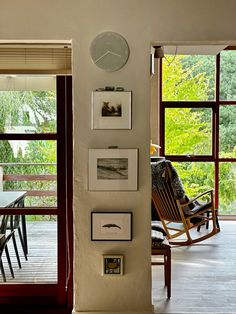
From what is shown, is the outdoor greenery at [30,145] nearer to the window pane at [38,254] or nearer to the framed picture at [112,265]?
the window pane at [38,254]

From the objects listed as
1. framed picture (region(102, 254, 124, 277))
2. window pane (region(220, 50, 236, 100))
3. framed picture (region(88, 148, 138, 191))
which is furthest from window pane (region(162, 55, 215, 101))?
framed picture (region(102, 254, 124, 277))

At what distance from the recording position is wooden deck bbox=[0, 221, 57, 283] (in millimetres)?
3664

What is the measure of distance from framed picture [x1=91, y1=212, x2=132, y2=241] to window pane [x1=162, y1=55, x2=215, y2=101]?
160 inches

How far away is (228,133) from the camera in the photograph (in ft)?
23.7

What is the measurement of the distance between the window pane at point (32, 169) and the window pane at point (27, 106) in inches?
4.9

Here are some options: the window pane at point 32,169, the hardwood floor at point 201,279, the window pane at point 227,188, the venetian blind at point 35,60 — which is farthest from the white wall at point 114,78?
the window pane at point 227,188

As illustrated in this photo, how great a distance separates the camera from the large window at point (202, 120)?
Result: 7.08 meters

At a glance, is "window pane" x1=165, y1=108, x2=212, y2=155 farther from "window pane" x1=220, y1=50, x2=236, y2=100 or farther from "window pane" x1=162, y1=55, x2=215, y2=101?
"window pane" x1=220, y1=50, x2=236, y2=100

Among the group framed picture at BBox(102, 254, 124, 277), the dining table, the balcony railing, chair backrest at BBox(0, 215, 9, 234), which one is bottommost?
framed picture at BBox(102, 254, 124, 277)

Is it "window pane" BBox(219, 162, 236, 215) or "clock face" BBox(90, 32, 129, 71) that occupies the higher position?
"clock face" BBox(90, 32, 129, 71)

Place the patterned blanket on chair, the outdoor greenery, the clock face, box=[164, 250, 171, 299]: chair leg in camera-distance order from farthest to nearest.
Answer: the patterned blanket on chair → box=[164, 250, 171, 299]: chair leg → the outdoor greenery → the clock face

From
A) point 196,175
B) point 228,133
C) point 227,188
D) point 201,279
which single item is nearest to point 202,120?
point 228,133

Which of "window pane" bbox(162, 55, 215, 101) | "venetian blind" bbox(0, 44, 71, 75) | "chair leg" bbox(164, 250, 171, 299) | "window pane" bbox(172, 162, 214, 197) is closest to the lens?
"venetian blind" bbox(0, 44, 71, 75)

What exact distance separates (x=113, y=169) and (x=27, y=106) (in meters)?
0.89
